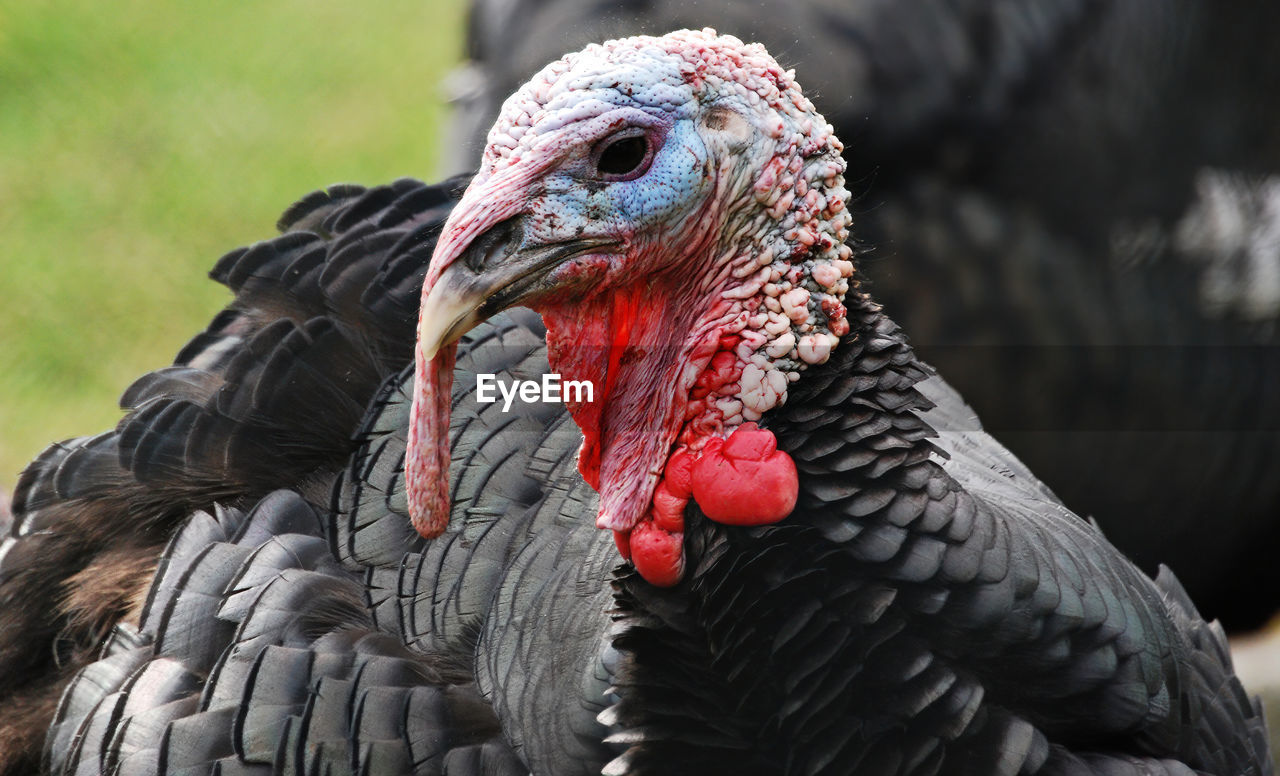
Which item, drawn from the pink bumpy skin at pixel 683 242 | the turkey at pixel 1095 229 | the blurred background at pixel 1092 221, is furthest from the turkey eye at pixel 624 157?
the turkey at pixel 1095 229

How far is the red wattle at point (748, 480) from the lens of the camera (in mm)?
1729

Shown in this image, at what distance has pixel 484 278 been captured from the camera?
5.67 ft

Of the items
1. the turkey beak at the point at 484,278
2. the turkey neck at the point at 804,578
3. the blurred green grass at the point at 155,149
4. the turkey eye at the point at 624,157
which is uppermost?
the blurred green grass at the point at 155,149

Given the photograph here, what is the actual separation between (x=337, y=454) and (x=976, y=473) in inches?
42.4

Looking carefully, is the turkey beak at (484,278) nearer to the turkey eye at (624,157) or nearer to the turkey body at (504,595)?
the turkey eye at (624,157)

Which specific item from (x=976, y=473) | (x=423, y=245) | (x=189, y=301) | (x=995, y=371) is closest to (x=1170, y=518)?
(x=995, y=371)

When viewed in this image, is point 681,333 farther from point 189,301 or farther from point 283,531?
point 189,301

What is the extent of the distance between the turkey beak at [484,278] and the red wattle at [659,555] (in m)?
0.34

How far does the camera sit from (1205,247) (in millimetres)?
4129

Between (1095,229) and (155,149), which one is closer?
(1095,229)

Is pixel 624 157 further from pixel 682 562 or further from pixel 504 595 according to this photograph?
pixel 504 595

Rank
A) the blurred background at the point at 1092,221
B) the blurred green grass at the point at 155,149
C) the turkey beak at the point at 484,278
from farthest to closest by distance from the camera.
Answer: the blurred green grass at the point at 155,149 < the blurred background at the point at 1092,221 < the turkey beak at the point at 484,278

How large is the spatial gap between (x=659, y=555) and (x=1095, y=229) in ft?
8.61

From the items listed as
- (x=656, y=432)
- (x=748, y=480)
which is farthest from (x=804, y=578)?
(x=656, y=432)
